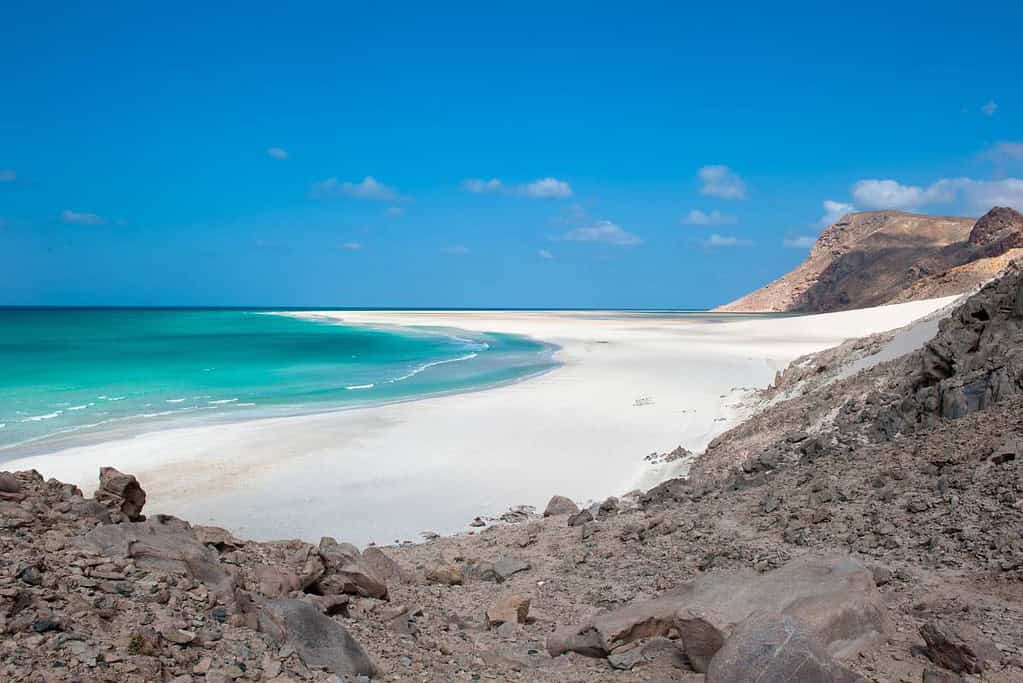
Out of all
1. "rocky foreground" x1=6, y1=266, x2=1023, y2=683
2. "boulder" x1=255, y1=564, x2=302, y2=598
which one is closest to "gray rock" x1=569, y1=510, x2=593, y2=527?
"rocky foreground" x1=6, y1=266, x2=1023, y2=683

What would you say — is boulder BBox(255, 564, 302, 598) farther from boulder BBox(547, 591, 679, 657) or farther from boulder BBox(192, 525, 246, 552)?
boulder BBox(547, 591, 679, 657)

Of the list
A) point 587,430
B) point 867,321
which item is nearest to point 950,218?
point 867,321

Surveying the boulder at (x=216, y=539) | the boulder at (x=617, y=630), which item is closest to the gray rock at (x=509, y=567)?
the boulder at (x=617, y=630)

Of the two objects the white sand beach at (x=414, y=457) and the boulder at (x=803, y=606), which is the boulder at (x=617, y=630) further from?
the white sand beach at (x=414, y=457)

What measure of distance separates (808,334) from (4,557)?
175ft

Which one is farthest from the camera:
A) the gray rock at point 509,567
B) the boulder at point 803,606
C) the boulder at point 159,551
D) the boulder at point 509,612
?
the gray rock at point 509,567

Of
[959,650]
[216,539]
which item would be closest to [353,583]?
[216,539]

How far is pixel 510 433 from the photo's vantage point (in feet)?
55.5

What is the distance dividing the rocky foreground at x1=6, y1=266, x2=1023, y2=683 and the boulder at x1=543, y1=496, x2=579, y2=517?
1.26 feet

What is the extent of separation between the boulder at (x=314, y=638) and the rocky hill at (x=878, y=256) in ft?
347

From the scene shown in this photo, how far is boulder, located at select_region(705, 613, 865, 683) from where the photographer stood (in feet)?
13.1

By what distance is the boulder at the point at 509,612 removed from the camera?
21.2ft

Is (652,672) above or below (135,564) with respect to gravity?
below

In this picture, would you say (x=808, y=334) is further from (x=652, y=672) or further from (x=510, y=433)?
(x=652, y=672)
